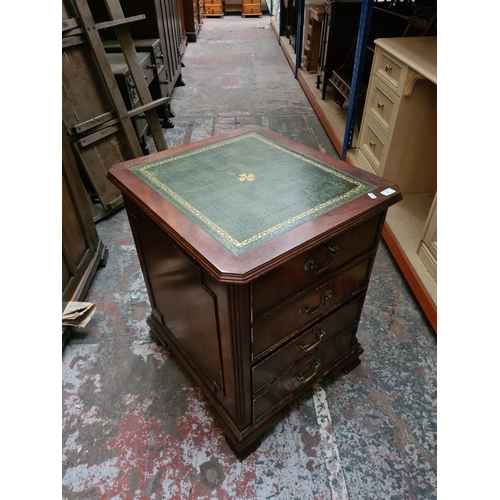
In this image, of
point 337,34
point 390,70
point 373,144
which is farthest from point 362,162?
point 337,34

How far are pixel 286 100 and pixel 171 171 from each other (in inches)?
144

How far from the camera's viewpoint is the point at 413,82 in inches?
76.7

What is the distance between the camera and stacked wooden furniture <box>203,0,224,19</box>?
9.52 m

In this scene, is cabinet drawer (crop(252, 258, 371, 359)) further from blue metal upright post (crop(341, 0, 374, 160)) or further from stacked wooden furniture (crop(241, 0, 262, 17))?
stacked wooden furniture (crop(241, 0, 262, 17))

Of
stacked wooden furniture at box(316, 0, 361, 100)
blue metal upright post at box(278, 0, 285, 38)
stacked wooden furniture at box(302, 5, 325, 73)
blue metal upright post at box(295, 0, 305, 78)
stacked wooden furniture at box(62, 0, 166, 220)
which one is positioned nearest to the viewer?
stacked wooden furniture at box(62, 0, 166, 220)

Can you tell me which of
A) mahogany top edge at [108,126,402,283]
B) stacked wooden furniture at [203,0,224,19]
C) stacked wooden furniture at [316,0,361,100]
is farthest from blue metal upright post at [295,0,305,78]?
stacked wooden furniture at [203,0,224,19]

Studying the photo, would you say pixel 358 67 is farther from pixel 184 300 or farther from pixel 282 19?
pixel 282 19

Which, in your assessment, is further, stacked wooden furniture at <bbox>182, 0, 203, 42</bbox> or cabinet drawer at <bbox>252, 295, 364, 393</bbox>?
stacked wooden furniture at <bbox>182, 0, 203, 42</bbox>

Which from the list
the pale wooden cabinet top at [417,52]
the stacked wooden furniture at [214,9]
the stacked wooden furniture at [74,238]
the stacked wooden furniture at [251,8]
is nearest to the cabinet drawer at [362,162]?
the pale wooden cabinet top at [417,52]

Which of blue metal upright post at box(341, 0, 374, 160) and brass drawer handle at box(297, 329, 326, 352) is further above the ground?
blue metal upright post at box(341, 0, 374, 160)

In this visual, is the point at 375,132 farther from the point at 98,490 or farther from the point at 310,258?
the point at 98,490

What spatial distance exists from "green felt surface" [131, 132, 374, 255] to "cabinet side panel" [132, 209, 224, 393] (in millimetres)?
140

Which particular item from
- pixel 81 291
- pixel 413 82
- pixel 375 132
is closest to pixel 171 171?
pixel 81 291

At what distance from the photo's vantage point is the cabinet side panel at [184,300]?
40.3 inches
